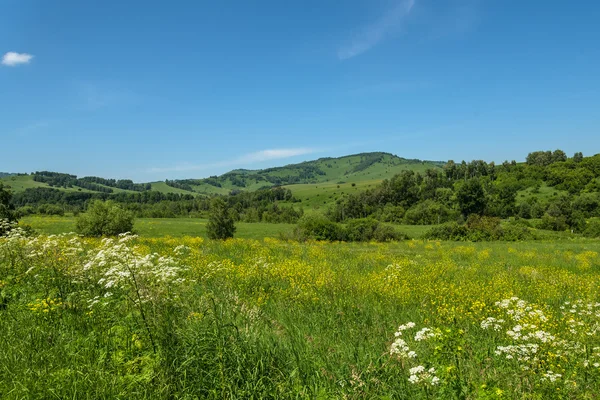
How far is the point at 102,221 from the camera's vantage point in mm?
34500

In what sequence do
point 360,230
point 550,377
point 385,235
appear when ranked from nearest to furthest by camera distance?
point 550,377 → point 385,235 → point 360,230

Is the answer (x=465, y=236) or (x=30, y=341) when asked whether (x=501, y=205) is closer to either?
(x=465, y=236)

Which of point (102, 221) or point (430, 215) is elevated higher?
point (102, 221)

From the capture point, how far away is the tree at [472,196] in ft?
267

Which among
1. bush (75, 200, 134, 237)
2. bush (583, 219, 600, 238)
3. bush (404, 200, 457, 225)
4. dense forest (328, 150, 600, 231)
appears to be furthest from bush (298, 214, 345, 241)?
bush (404, 200, 457, 225)

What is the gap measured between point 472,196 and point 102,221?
79641 mm

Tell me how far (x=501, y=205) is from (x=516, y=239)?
58677 millimetres

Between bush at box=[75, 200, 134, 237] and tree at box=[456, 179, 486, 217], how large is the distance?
7594 centimetres

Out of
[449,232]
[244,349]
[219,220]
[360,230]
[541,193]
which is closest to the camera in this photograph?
[244,349]

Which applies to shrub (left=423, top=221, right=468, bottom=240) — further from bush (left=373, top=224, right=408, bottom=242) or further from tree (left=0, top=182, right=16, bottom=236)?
tree (left=0, top=182, right=16, bottom=236)

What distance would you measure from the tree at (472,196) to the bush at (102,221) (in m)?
75.9

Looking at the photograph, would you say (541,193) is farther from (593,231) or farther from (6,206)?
(6,206)

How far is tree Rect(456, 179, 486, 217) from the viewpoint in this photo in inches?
3209

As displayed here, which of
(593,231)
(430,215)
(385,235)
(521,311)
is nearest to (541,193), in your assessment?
(430,215)
